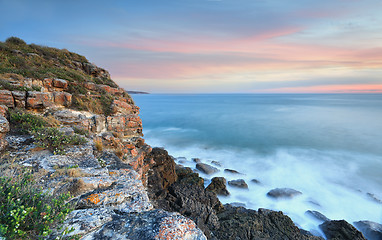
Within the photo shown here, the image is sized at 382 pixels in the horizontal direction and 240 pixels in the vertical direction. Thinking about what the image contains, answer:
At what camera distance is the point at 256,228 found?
881cm

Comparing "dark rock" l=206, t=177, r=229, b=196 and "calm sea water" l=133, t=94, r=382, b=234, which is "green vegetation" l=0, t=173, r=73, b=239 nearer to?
"dark rock" l=206, t=177, r=229, b=196

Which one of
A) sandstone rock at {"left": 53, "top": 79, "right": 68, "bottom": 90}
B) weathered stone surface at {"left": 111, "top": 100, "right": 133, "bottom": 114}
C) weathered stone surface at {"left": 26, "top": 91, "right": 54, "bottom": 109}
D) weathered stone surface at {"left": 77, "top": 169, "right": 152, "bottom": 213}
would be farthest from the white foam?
sandstone rock at {"left": 53, "top": 79, "right": 68, "bottom": 90}

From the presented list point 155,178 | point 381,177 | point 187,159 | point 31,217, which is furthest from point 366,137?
point 31,217

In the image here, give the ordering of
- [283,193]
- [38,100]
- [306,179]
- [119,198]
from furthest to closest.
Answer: [306,179]
[283,193]
[38,100]
[119,198]

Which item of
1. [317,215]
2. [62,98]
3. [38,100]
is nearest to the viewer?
[38,100]

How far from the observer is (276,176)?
19266 millimetres

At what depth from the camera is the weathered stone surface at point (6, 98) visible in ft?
24.0

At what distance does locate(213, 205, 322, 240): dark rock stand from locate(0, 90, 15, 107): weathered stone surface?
10.2 metres

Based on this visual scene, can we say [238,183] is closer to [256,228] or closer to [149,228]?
[256,228]

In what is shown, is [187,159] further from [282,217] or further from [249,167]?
[282,217]

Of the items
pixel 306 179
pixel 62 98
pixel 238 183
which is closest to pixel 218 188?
Result: pixel 238 183

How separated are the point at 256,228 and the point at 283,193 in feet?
27.3

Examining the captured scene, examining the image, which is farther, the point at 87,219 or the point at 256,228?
the point at 256,228

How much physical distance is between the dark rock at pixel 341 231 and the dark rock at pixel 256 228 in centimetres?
222
